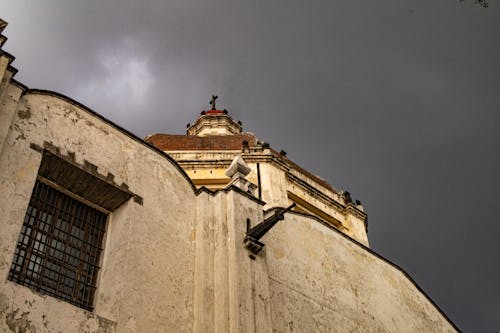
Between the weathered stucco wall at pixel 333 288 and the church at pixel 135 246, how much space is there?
0.10 feet

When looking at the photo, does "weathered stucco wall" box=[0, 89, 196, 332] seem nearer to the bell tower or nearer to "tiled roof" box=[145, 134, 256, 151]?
"tiled roof" box=[145, 134, 256, 151]

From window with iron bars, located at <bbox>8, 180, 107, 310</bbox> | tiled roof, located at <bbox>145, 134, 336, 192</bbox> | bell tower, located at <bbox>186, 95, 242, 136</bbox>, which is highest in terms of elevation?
bell tower, located at <bbox>186, 95, 242, 136</bbox>

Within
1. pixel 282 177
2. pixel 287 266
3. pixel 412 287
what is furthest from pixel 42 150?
pixel 282 177

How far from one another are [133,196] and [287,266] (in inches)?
134

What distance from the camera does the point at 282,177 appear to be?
20781 mm

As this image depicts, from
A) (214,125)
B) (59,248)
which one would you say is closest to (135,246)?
(59,248)

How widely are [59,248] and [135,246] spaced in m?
1.17

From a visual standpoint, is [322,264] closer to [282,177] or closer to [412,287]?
[412,287]

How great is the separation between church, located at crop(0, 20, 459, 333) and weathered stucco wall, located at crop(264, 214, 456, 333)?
31 mm

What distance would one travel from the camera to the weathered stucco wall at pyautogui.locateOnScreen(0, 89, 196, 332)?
27.5ft

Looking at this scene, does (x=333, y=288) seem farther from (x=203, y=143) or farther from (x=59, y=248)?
(x=203, y=143)

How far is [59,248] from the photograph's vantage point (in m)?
9.48

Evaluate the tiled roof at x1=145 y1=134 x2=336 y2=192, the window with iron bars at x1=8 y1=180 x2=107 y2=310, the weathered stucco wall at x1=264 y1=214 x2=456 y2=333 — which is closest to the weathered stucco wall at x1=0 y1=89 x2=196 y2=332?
the window with iron bars at x1=8 y1=180 x2=107 y2=310

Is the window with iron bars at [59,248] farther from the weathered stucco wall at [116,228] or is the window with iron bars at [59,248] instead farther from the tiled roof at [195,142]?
the tiled roof at [195,142]
